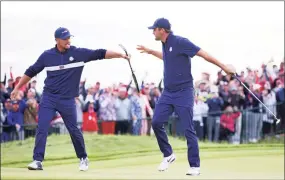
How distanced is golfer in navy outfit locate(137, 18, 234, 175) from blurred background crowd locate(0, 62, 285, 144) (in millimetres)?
10358

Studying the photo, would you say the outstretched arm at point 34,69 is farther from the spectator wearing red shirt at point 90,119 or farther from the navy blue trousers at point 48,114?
the spectator wearing red shirt at point 90,119

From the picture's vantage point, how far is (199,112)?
2944 cm

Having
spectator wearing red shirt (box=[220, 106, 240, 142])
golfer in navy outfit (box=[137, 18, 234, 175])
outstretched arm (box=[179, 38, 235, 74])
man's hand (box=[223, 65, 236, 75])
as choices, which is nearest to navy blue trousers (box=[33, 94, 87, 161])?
golfer in navy outfit (box=[137, 18, 234, 175])

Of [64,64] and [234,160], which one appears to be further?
[234,160]

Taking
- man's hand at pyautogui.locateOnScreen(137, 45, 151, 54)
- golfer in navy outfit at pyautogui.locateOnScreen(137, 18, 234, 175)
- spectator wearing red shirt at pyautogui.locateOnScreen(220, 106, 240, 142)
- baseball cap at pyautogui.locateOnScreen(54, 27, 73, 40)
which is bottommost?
spectator wearing red shirt at pyautogui.locateOnScreen(220, 106, 240, 142)

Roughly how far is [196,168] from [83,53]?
2.79 m

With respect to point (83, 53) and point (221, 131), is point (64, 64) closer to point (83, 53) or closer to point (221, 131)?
point (83, 53)

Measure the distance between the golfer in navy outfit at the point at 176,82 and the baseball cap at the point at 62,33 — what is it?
4.06 ft

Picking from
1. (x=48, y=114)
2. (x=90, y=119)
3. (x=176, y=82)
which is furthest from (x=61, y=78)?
(x=90, y=119)

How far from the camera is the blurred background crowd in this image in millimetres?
26859

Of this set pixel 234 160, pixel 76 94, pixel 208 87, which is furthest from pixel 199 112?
pixel 76 94

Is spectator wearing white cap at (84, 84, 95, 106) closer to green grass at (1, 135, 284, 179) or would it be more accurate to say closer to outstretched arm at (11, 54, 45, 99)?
green grass at (1, 135, 284, 179)

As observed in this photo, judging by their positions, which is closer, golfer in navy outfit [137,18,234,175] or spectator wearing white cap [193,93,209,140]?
golfer in navy outfit [137,18,234,175]

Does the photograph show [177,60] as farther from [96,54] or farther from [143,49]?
[96,54]
